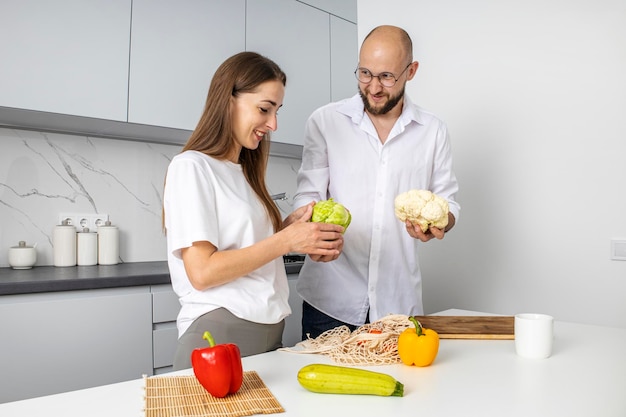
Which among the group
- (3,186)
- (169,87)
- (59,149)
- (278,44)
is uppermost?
(278,44)

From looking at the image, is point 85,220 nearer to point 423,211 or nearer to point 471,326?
point 423,211

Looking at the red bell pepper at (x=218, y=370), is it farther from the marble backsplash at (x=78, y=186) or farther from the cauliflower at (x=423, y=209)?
the marble backsplash at (x=78, y=186)

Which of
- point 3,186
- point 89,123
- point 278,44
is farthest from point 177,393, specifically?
point 278,44

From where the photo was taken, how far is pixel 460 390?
1.10 metres

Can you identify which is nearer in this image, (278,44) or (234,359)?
(234,359)

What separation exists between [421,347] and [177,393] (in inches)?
21.5

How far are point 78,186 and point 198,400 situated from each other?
2.28m

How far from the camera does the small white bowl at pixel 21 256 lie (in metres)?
2.63

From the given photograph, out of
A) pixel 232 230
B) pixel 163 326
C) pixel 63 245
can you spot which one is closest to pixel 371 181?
pixel 232 230

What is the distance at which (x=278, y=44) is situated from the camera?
131 inches

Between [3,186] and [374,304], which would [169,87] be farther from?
[374,304]

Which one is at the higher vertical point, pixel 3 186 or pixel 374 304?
pixel 3 186

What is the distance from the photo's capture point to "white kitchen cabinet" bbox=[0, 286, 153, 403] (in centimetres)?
210

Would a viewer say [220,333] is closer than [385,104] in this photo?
Yes
